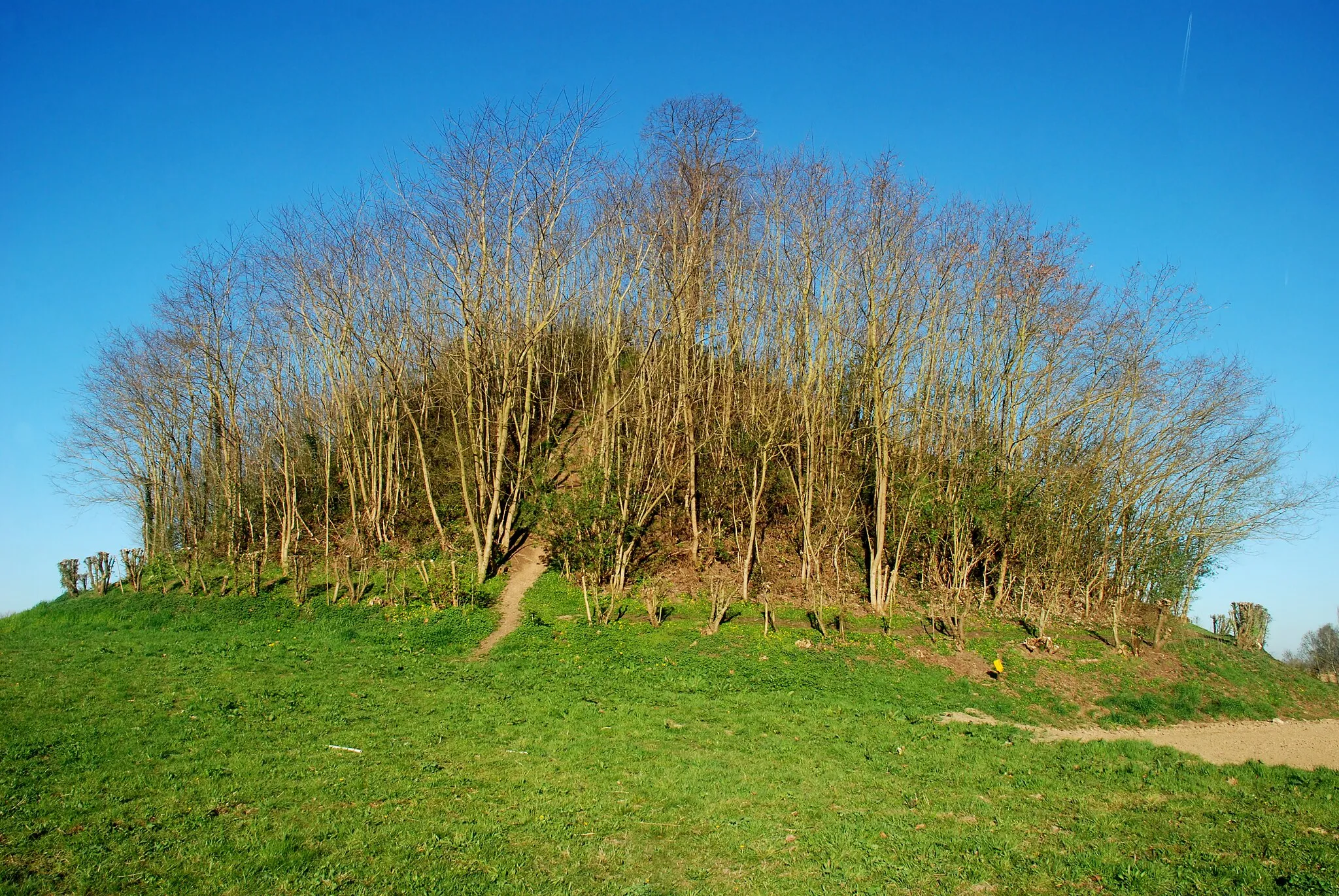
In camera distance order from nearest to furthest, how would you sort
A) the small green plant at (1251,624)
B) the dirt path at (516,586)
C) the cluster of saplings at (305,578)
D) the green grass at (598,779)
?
the green grass at (598,779), the dirt path at (516,586), the cluster of saplings at (305,578), the small green plant at (1251,624)

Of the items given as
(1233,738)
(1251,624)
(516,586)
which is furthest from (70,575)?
(1251,624)

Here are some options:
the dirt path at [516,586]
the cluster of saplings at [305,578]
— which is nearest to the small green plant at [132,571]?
the cluster of saplings at [305,578]

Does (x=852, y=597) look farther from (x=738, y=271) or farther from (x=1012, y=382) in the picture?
(x=738, y=271)

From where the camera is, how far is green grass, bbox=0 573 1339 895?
240 inches

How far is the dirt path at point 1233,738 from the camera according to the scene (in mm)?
10953

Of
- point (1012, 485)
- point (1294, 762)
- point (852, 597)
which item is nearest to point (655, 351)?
point (852, 597)

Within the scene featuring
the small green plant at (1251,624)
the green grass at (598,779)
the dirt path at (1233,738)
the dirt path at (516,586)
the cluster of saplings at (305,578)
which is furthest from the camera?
the small green plant at (1251,624)

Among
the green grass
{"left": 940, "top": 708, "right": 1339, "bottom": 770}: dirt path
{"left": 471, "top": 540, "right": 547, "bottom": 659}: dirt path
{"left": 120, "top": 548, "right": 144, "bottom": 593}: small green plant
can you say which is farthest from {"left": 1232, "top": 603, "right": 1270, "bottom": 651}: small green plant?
{"left": 120, "top": 548, "right": 144, "bottom": 593}: small green plant

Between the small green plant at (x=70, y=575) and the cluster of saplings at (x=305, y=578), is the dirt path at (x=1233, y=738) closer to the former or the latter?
the cluster of saplings at (x=305, y=578)

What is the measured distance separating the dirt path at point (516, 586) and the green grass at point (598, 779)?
95 cm

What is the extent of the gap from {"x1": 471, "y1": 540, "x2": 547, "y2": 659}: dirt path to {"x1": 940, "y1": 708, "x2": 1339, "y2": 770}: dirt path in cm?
891

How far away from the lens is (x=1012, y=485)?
19844mm

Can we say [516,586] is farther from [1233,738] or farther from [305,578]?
[1233,738]

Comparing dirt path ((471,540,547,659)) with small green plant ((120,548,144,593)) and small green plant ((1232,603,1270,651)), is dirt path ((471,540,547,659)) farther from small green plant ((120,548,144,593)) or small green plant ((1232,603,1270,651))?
small green plant ((1232,603,1270,651))
